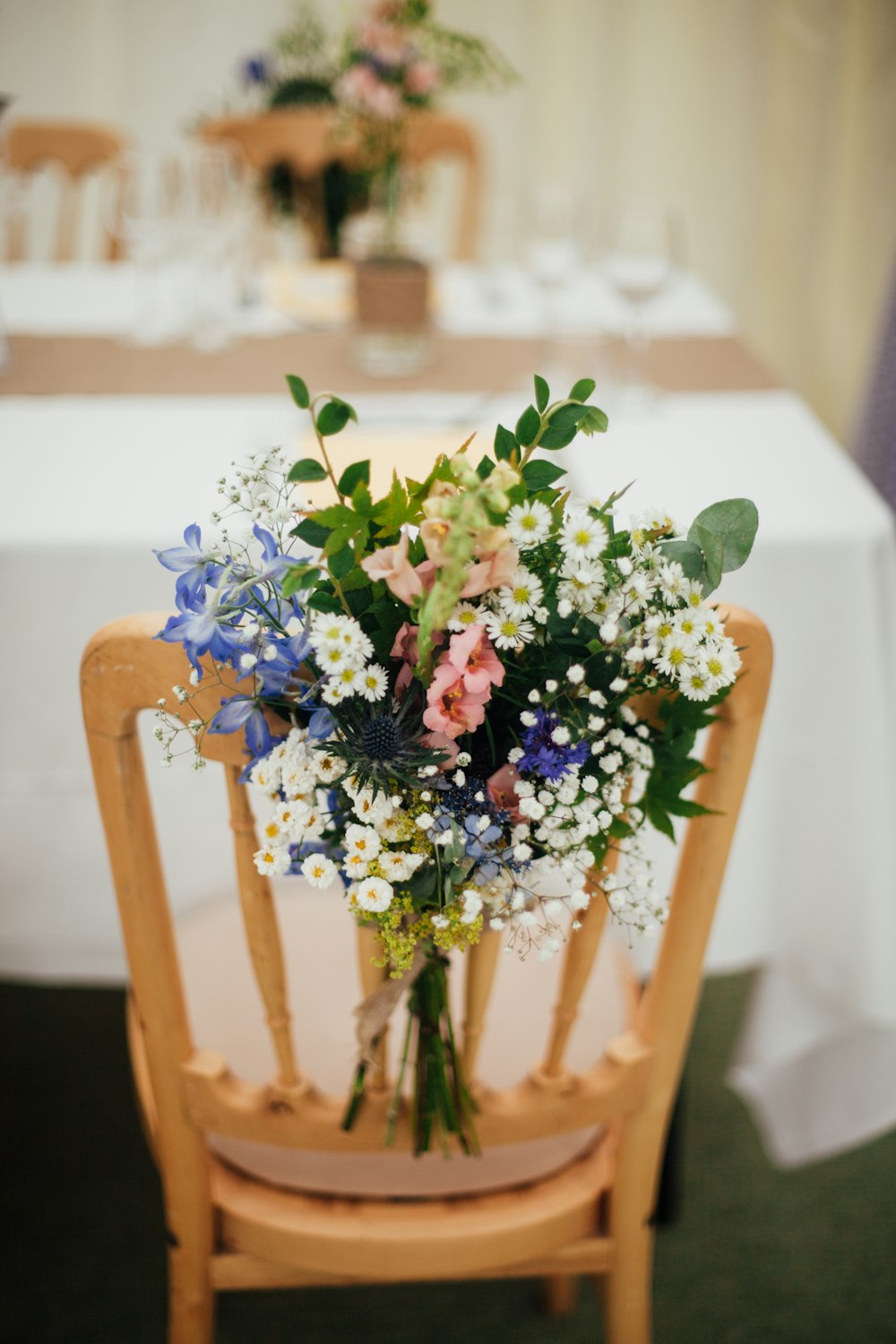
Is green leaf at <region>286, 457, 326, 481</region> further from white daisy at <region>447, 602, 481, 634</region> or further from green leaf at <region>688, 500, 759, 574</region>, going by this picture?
green leaf at <region>688, 500, 759, 574</region>

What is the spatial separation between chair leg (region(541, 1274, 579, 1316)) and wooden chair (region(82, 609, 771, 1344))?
0.37m

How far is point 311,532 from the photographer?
1.82 feet

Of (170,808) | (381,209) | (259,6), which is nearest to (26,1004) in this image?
(170,808)

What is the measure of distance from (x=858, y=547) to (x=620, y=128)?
2.49 metres

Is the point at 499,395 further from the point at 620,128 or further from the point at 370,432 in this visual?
the point at 620,128

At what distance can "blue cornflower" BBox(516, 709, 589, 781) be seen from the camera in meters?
0.55

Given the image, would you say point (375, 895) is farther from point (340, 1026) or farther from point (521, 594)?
point (340, 1026)

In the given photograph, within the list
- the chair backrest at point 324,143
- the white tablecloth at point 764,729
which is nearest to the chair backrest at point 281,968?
the white tablecloth at point 764,729

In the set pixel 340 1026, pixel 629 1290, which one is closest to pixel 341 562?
pixel 340 1026

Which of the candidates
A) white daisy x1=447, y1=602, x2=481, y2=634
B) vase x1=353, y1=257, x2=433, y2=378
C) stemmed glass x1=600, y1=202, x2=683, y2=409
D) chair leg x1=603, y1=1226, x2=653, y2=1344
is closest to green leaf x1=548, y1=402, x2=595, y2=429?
white daisy x1=447, y1=602, x2=481, y2=634

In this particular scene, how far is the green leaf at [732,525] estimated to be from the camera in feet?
1.89

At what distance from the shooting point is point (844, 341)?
311 centimetres

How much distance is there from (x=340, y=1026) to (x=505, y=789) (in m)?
0.47

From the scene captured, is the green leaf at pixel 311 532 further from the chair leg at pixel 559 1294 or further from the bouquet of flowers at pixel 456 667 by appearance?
the chair leg at pixel 559 1294
